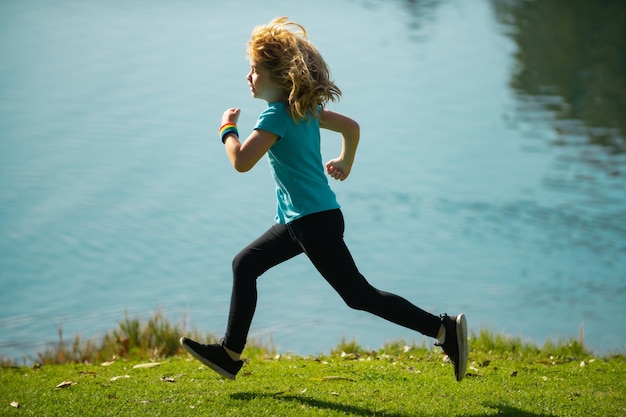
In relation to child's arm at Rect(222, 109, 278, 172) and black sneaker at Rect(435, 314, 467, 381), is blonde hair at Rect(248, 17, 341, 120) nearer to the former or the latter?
child's arm at Rect(222, 109, 278, 172)

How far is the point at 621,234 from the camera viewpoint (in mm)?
13898

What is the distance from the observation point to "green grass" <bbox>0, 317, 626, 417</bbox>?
4.61 m

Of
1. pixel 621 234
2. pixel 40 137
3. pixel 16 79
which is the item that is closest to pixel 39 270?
pixel 40 137

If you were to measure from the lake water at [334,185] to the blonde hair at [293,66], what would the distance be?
349 centimetres

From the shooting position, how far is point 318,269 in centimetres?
454

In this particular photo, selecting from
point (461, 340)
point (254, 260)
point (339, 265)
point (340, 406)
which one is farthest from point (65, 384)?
point (461, 340)

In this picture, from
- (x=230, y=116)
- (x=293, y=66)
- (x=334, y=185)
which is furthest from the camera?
(x=334, y=185)

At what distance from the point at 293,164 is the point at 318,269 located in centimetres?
52

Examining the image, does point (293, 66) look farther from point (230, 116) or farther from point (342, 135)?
point (342, 135)

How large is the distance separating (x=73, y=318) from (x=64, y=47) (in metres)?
14.6

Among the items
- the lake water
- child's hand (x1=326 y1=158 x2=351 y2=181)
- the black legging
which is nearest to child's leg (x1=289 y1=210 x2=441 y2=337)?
the black legging

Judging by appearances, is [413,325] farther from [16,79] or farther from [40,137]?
[16,79]

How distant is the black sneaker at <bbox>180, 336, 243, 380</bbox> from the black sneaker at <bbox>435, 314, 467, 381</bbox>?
103cm

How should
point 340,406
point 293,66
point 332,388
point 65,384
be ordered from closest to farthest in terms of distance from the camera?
point 293,66 → point 340,406 → point 332,388 → point 65,384
